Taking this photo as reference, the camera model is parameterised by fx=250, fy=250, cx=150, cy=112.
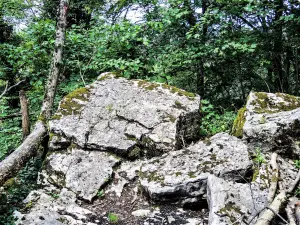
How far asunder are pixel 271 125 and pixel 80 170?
3311 millimetres

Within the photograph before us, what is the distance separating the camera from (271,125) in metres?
4.24

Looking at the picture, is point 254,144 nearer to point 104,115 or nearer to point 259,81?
point 104,115

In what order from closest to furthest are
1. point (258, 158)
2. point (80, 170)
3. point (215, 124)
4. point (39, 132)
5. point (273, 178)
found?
point (273, 178)
point (258, 158)
point (80, 170)
point (39, 132)
point (215, 124)

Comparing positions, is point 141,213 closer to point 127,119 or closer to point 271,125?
point 127,119

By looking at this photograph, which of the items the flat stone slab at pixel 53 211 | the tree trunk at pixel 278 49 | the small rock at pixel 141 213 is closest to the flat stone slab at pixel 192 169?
the small rock at pixel 141 213

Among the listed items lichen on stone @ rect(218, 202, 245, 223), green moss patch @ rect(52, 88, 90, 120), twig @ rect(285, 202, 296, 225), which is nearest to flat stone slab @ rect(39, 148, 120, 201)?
green moss patch @ rect(52, 88, 90, 120)

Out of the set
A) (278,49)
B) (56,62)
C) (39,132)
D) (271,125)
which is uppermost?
(278,49)

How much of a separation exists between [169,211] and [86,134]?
6.89 feet

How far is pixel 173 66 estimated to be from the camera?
705cm

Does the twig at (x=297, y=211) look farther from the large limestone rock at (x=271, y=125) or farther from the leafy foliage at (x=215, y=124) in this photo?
the leafy foliage at (x=215, y=124)

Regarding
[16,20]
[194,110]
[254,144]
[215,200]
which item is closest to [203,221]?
[215,200]

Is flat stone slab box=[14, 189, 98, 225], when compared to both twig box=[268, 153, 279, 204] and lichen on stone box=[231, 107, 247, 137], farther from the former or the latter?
lichen on stone box=[231, 107, 247, 137]

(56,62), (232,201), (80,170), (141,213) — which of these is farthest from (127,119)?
(232,201)

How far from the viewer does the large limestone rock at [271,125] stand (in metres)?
4.11
